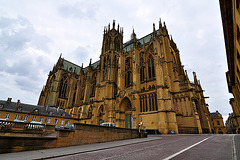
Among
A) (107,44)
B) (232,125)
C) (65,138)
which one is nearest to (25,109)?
(65,138)

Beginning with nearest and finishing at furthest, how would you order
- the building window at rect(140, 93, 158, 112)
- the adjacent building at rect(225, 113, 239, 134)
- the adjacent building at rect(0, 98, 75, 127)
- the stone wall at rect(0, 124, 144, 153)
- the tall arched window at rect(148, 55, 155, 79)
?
Answer: the stone wall at rect(0, 124, 144, 153), the building window at rect(140, 93, 158, 112), the adjacent building at rect(0, 98, 75, 127), the tall arched window at rect(148, 55, 155, 79), the adjacent building at rect(225, 113, 239, 134)

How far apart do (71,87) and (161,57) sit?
35.2 m

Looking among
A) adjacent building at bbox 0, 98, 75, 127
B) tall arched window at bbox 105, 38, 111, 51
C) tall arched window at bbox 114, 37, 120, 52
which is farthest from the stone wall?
tall arched window at bbox 105, 38, 111, 51

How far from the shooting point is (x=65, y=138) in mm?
7641

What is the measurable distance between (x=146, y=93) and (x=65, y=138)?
19.3m

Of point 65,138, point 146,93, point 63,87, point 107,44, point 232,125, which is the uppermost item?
point 107,44

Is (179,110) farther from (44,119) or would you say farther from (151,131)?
(44,119)

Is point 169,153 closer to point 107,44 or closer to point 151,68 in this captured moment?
point 151,68

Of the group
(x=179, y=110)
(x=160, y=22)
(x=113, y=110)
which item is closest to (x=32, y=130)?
(x=113, y=110)

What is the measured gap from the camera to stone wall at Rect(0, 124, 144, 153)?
5.81 m

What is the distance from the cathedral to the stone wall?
15.7ft

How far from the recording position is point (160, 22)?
3005 centimetres

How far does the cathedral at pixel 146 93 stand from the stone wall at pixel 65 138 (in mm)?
4779

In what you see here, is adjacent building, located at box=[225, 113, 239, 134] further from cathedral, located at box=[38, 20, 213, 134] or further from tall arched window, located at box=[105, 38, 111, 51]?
tall arched window, located at box=[105, 38, 111, 51]
